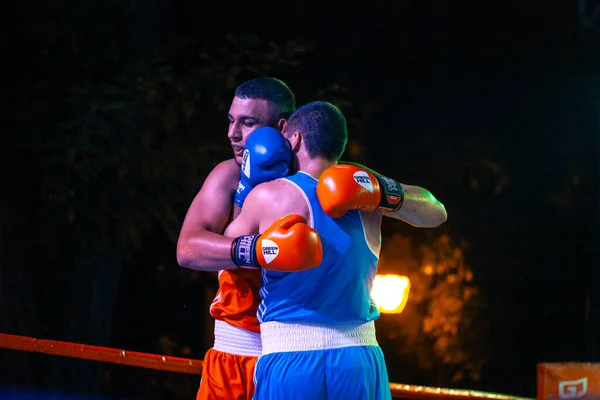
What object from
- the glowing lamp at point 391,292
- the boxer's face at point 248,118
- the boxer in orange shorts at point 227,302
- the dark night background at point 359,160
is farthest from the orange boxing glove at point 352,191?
the dark night background at point 359,160

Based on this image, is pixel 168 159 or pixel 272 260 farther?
pixel 168 159

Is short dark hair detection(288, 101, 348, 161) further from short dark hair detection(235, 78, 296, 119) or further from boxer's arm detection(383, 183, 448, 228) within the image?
short dark hair detection(235, 78, 296, 119)

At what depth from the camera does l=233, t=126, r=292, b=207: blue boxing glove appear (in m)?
1.97

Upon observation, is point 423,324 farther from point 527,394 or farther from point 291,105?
point 291,105

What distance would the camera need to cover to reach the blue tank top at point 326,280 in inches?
72.7

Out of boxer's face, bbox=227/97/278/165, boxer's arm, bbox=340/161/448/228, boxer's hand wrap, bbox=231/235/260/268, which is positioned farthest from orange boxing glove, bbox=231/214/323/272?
boxer's face, bbox=227/97/278/165

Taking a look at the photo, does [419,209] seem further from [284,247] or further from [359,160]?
[359,160]

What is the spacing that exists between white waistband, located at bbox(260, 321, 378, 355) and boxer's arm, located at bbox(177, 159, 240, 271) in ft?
0.68

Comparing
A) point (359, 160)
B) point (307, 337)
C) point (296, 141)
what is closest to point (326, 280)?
point (307, 337)

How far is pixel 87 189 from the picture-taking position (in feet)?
14.4

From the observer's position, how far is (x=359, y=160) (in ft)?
15.7

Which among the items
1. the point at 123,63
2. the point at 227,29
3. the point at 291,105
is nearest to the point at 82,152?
the point at 123,63

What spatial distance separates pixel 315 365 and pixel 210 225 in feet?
1.74

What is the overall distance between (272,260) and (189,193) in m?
2.87
